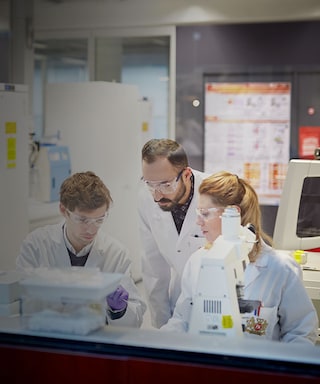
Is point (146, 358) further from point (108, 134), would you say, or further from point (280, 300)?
point (108, 134)

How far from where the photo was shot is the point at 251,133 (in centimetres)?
388

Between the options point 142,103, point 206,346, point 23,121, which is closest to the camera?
point 206,346

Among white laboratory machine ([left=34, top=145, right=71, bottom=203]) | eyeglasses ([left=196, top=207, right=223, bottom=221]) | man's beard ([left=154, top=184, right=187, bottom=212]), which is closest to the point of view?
eyeglasses ([left=196, top=207, right=223, bottom=221])

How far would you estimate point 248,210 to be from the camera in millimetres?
2729

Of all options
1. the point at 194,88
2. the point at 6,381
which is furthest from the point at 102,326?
the point at 194,88

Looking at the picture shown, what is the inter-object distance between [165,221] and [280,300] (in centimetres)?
58

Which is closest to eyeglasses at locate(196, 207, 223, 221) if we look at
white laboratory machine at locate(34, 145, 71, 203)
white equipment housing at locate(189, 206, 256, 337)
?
white equipment housing at locate(189, 206, 256, 337)

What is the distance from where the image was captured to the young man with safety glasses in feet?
9.48

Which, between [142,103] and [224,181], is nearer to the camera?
[224,181]

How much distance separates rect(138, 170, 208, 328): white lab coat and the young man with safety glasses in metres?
0.09

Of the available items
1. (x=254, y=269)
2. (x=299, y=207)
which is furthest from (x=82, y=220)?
(x=299, y=207)

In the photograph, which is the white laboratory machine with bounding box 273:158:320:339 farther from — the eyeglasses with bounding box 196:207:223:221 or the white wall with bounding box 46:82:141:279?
the white wall with bounding box 46:82:141:279

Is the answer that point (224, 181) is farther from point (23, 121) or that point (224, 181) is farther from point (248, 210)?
point (23, 121)

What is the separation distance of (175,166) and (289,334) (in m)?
0.79
